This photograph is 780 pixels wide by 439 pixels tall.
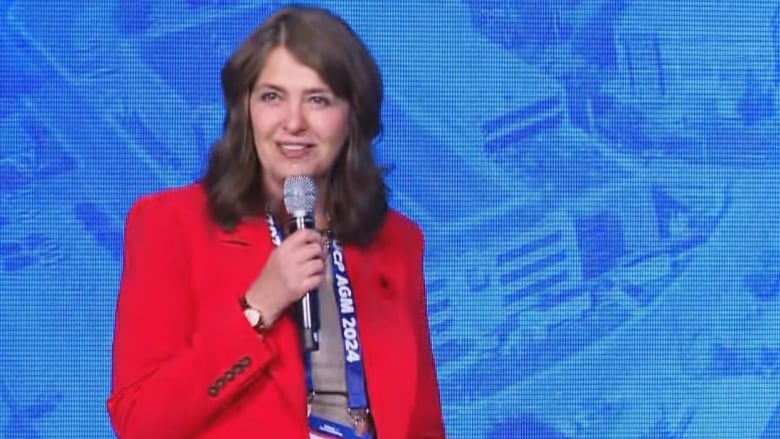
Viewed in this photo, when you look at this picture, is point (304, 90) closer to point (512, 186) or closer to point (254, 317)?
point (254, 317)

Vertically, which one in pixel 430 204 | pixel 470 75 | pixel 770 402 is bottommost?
pixel 770 402

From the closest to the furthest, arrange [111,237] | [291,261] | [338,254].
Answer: [291,261] < [338,254] < [111,237]

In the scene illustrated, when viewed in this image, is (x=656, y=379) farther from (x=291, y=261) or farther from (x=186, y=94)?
(x=291, y=261)

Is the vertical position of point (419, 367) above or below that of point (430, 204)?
below

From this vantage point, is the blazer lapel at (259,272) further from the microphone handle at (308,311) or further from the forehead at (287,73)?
the forehead at (287,73)

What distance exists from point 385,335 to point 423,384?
118 mm

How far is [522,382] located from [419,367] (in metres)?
1.48

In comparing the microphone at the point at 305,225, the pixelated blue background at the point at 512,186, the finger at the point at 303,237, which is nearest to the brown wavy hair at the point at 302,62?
the microphone at the point at 305,225

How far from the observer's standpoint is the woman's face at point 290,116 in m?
1.90

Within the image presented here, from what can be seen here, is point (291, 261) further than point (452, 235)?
No

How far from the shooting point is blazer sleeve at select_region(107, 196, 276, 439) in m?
1.73

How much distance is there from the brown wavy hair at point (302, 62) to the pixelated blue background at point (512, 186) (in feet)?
4.38

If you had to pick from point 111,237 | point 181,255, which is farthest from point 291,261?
point 111,237

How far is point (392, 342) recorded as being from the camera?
75.9 inches
